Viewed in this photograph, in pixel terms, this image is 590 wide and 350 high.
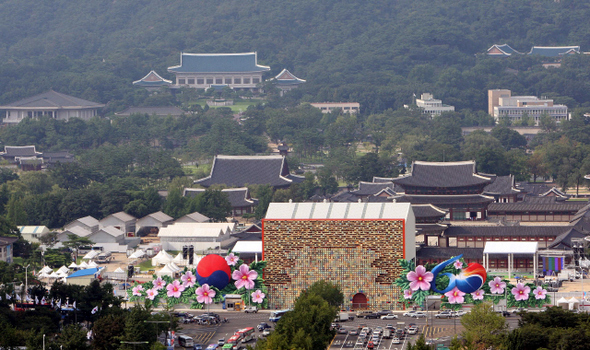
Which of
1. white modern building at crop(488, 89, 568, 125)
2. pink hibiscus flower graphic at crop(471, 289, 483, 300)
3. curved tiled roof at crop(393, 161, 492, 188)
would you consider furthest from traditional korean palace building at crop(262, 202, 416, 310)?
white modern building at crop(488, 89, 568, 125)

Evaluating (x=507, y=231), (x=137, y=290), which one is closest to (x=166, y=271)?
(x=137, y=290)

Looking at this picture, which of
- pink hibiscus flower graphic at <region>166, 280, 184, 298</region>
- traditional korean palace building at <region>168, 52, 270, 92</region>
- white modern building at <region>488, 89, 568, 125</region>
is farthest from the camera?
traditional korean palace building at <region>168, 52, 270, 92</region>

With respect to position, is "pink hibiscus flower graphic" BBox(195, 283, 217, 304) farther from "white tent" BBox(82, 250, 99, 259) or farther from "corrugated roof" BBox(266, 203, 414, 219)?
"white tent" BBox(82, 250, 99, 259)

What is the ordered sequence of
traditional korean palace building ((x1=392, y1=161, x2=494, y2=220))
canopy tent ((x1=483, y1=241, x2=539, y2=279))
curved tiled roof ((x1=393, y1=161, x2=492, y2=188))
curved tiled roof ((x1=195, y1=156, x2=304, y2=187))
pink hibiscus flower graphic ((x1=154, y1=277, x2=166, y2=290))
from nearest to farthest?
1. pink hibiscus flower graphic ((x1=154, y1=277, x2=166, y2=290))
2. canopy tent ((x1=483, y1=241, x2=539, y2=279))
3. traditional korean palace building ((x1=392, y1=161, x2=494, y2=220))
4. curved tiled roof ((x1=393, y1=161, x2=492, y2=188))
5. curved tiled roof ((x1=195, y1=156, x2=304, y2=187))

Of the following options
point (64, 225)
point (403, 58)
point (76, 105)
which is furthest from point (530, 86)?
point (64, 225)

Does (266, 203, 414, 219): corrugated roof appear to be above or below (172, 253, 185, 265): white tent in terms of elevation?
above

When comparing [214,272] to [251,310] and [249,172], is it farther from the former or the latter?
[249,172]

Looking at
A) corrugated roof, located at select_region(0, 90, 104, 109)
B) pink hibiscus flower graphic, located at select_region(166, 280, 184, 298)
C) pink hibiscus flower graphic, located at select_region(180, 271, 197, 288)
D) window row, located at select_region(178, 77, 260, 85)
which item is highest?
window row, located at select_region(178, 77, 260, 85)
